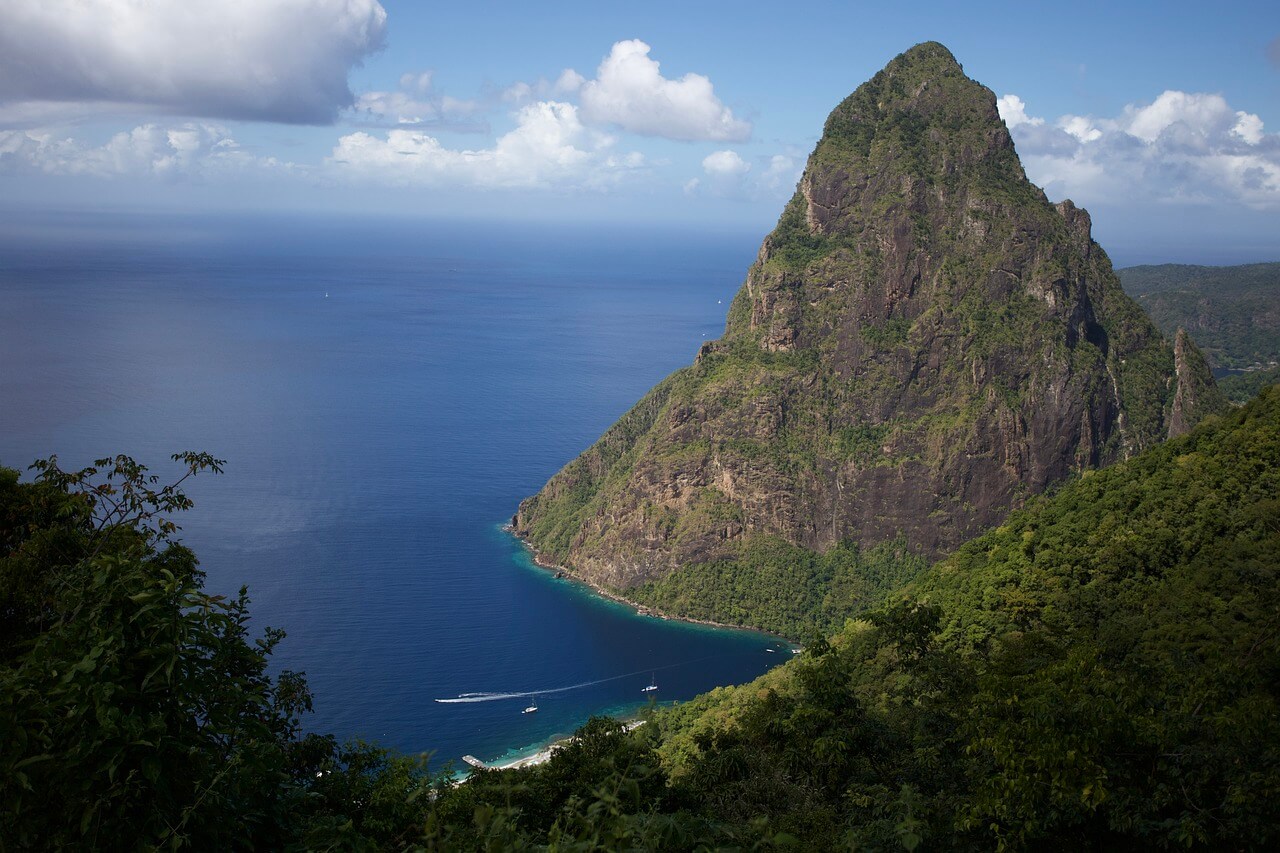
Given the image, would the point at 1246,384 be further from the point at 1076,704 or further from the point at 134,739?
the point at 134,739

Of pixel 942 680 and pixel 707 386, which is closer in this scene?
pixel 942 680

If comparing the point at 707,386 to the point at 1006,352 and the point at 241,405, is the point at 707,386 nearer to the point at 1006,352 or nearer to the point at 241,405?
the point at 1006,352

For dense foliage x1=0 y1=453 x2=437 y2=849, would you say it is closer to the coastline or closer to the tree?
the tree

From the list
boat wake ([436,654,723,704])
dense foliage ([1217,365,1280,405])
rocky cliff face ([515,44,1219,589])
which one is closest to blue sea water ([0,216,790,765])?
boat wake ([436,654,723,704])

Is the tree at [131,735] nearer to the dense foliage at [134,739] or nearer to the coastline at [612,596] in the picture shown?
the dense foliage at [134,739]

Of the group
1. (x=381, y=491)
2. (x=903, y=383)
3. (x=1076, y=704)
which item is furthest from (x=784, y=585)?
(x=1076, y=704)

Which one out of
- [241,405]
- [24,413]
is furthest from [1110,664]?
[241,405]
